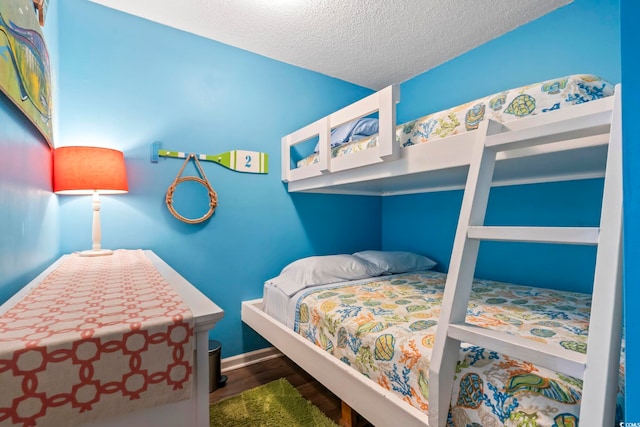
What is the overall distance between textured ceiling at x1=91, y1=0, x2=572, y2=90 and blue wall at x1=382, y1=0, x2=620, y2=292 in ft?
0.43

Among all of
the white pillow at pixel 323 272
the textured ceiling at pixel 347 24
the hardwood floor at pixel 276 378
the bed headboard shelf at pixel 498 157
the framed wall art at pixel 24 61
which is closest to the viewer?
the framed wall art at pixel 24 61

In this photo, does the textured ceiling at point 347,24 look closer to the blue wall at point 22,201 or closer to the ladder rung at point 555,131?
the blue wall at point 22,201

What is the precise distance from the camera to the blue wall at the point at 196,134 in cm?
174

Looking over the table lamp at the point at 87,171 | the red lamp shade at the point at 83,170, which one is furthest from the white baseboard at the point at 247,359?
the red lamp shade at the point at 83,170

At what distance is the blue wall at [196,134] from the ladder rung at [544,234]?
1729mm

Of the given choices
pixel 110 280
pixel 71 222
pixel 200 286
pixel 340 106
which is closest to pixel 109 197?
pixel 71 222

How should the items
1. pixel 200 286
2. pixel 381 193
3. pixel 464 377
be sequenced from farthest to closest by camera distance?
pixel 381 193
pixel 200 286
pixel 464 377

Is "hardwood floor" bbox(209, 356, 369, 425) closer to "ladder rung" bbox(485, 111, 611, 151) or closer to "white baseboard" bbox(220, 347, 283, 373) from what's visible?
"white baseboard" bbox(220, 347, 283, 373)

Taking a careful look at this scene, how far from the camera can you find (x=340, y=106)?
2.80 metres

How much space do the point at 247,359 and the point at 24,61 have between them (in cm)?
209

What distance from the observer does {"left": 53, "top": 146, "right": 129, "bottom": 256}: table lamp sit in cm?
140

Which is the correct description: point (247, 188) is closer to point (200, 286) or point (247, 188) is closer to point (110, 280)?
point (200, 286)

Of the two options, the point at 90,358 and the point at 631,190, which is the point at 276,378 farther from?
the point at 631,190

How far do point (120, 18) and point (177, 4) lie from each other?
1.31ft
